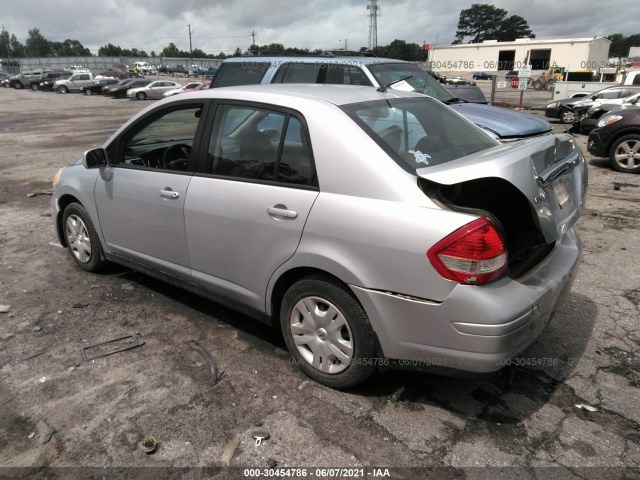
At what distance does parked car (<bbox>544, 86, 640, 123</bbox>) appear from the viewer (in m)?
17.4

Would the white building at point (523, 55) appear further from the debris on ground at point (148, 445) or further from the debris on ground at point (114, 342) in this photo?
the debris on ground at point (148, 445)

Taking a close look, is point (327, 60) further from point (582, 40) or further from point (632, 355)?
point (582, 40)

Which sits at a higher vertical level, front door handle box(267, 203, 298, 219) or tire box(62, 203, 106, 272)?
front door handle box(267, 203, 298, 219)

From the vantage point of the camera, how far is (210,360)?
328 centimetres

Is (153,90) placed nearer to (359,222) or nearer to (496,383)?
(359,222)

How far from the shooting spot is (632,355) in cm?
332

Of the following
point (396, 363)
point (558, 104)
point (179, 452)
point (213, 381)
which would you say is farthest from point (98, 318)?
point (558, 104)

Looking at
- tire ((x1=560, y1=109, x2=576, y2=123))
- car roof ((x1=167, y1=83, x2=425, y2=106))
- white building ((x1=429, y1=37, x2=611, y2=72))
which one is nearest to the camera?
car roof ((x1=167, y1=83, x2=425, y2=106))

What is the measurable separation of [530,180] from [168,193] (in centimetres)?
238

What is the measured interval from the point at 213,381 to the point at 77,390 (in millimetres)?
818

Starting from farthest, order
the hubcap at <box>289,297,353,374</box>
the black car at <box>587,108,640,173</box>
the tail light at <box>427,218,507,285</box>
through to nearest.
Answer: the black car at <box>587,108,640,173</box> → the hubcap at <box>289,297,353,374</box> → the tail light at <box>427,218,507,285</box>

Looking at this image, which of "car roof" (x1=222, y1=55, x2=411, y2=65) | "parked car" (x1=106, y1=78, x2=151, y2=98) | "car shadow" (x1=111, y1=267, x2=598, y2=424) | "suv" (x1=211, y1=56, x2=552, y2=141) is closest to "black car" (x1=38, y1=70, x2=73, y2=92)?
"parked car" (x1=106, y1=78, x2=151, y2=98)

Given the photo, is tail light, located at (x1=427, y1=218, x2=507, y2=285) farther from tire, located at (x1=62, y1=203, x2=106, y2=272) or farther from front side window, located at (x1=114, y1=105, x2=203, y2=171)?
tire, located at (x1=62, y1=203, x2=106, y2=272)

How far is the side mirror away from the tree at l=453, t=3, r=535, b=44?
5860 inches
